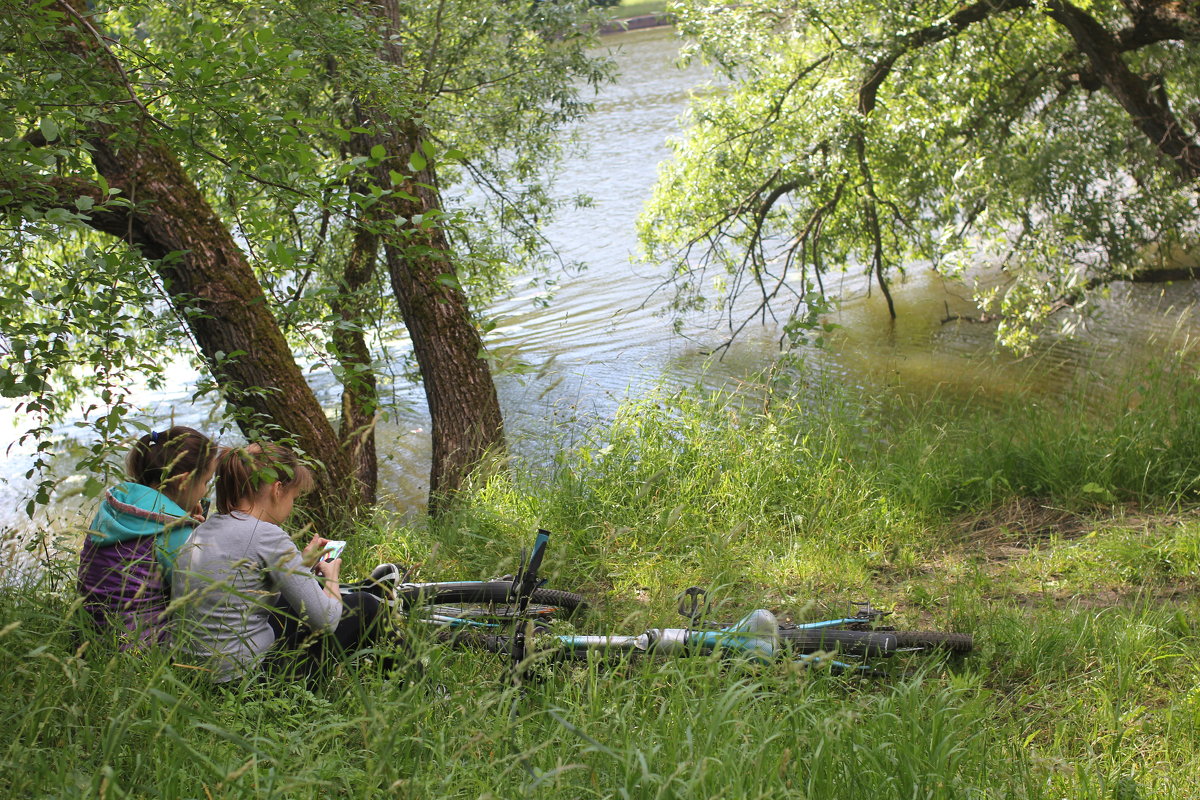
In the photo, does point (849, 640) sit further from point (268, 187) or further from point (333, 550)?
point (268, 187)

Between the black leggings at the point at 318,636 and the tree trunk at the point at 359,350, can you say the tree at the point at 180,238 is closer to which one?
the tree trunk at the point at 359,350

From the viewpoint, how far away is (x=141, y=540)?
3.11 metres

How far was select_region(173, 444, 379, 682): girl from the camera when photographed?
2.80m

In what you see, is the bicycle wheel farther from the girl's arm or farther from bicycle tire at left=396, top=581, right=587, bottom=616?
the girl's arm

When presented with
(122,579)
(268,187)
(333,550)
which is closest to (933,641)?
(333,550)

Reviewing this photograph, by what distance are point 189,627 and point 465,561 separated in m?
1.90

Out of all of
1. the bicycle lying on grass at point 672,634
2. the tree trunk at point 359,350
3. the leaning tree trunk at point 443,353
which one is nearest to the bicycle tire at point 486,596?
the bicycle lying on grass at point 672,634

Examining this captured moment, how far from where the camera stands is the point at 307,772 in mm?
2137

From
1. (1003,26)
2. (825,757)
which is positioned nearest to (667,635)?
(825,757)

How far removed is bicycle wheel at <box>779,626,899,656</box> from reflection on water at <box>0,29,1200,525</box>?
3653 millimetres

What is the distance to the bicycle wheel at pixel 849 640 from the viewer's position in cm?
333

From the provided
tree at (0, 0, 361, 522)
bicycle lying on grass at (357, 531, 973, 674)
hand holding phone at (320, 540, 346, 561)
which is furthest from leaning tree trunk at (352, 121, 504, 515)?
bicycle lying on grass at (357, 531, 973, 674)

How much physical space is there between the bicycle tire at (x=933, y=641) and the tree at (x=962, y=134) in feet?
14.5

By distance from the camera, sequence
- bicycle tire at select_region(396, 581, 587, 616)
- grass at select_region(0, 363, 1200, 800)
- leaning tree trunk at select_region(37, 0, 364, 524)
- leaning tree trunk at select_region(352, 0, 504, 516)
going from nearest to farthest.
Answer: grass at select_region(0, 363, 1200, 800)
bicycle tire at select_region(396, 581, 587, 616)
leaning tree trunk at select_region(37, 0, 364, 524)
leaning tree trunk at select_region(352, 0, 504, 516)
